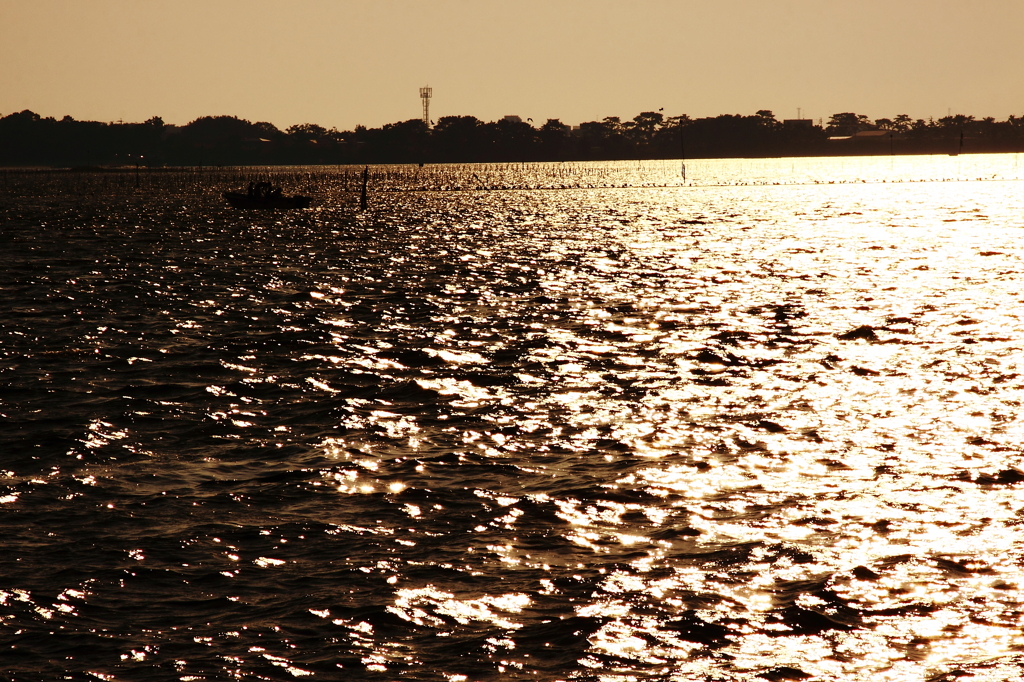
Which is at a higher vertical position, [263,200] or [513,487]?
[263,200]

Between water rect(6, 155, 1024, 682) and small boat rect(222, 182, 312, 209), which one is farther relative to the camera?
small boat rect(222, 182, 312, 209)

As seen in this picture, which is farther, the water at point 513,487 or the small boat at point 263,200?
the small boat at point 263,200

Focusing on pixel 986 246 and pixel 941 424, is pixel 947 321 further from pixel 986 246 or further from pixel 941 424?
pixel 986 246

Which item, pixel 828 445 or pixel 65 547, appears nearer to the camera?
pixel 65 547

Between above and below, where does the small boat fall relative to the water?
above

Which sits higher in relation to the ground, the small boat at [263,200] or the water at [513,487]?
the small boat at [263,200]

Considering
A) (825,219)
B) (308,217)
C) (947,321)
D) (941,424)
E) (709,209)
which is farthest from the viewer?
(709,209)

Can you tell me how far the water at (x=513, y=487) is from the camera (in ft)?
37.5

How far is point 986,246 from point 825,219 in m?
36.1

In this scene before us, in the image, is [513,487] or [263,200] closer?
[513,487]

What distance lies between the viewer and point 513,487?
17.1m

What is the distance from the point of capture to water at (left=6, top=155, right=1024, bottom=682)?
1143 cm

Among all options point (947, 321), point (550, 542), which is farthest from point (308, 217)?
point (550, 542)

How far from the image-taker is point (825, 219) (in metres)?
101
